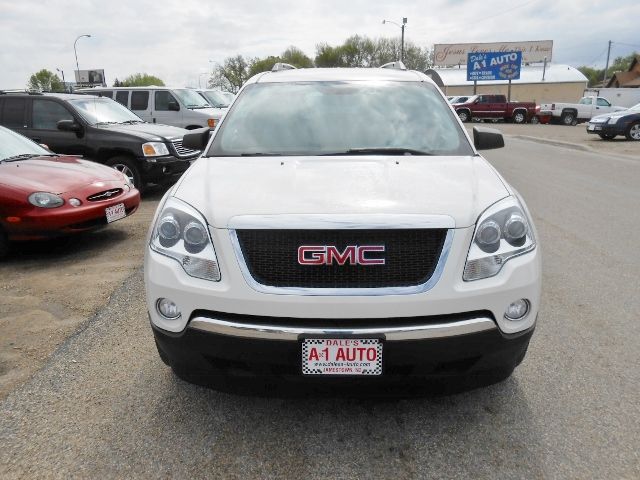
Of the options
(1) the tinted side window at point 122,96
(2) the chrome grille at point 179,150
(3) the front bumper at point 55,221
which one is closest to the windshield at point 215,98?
(1) the tinted side window at point 122,96

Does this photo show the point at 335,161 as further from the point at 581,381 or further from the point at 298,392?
Result: the point at 581,381

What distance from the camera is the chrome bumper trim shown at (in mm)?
2102

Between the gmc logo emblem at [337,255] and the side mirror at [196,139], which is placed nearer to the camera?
the gmc logo emblem at [337,255]

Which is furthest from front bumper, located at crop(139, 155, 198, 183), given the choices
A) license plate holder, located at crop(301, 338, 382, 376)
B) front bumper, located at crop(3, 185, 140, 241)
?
license plate holder, located at crop(301, 338, 382, 376)

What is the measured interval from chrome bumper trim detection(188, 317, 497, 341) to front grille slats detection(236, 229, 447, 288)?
0.62 feet

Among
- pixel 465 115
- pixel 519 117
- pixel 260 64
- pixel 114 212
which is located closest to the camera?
pixel 114 212

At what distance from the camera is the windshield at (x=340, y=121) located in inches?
125

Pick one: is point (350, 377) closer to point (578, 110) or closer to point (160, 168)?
point (160, 168)

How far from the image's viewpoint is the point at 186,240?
2318mm

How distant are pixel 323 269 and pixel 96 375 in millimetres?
1679

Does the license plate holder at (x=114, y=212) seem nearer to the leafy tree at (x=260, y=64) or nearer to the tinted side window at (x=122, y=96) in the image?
the tinted side window at (x=122, y=96)

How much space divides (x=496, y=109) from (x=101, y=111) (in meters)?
30.5

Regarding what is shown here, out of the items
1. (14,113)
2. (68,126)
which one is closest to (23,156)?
(68,126)

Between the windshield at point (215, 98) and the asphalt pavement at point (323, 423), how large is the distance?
12.5m
